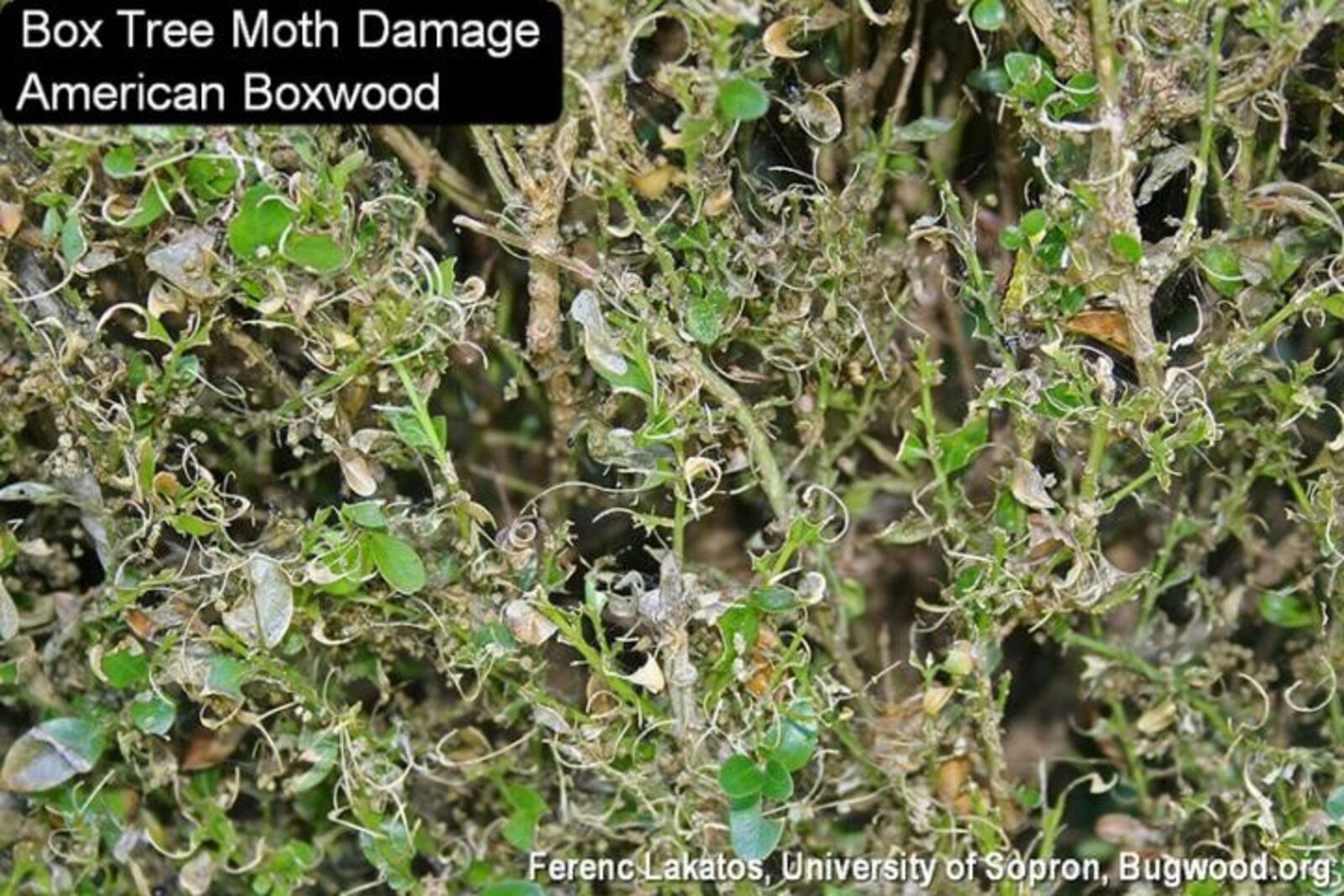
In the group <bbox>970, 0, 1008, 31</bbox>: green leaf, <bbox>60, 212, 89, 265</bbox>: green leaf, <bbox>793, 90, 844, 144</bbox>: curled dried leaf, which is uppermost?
<bbox>970, 0, 1008, 31</bbox>: green leaf

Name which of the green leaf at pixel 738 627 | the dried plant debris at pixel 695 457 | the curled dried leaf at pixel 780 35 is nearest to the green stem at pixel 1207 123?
the dried plant debris at pixel 695 457

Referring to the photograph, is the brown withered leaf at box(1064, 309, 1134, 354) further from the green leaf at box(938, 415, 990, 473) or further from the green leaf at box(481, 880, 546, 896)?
the green leaf at box(481, 880, 546, 896)

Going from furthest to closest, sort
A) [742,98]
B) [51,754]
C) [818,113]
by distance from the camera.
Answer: [51,754] < [818,113] < [742,98]

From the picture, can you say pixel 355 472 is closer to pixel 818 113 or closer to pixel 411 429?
pixel 411 429

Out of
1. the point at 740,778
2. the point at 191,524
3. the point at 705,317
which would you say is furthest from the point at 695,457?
the point at 191,524

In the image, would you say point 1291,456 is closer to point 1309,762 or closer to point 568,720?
point 1309,762

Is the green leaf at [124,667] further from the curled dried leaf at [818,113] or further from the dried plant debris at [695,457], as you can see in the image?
the curled dried leaf at [818,113]

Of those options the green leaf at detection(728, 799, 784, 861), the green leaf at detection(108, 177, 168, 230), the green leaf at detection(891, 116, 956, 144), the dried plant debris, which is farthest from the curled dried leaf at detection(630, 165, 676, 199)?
the green leaf at detection(728, 799, 784, 861)
